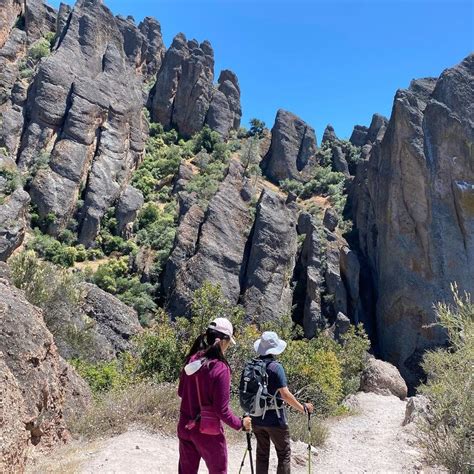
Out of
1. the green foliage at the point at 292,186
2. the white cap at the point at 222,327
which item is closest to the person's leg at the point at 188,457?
the white cap at the point at 222,327

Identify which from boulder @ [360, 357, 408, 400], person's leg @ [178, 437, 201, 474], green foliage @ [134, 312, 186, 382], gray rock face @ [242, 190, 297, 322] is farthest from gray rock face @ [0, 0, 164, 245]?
person's leg @ [178, 437, 201, 474]

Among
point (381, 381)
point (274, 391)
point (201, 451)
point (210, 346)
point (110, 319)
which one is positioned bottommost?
point (110, 319)

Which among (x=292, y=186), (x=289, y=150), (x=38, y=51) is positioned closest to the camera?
(x=38, y=51)

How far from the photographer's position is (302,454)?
27.1ft

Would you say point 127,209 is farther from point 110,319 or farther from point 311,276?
point 110,319

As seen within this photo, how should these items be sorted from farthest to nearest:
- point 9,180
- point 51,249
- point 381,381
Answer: point 9,180 < point 51,249 < point 381,381

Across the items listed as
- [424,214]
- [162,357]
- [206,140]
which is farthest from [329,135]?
[162,357]

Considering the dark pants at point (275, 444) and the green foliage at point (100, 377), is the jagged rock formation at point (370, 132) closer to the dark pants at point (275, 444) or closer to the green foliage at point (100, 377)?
the green foliage at point (100, 377)

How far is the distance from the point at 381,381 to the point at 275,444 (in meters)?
19.8

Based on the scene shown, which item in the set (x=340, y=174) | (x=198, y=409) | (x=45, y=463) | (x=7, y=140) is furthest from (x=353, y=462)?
(x=340, y=174)

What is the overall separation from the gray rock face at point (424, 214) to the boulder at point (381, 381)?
32.5 ft

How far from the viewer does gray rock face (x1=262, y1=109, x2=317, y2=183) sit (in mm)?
59312

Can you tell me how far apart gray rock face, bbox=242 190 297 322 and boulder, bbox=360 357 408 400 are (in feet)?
29.5

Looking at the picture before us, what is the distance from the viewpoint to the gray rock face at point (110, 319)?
19631mm
